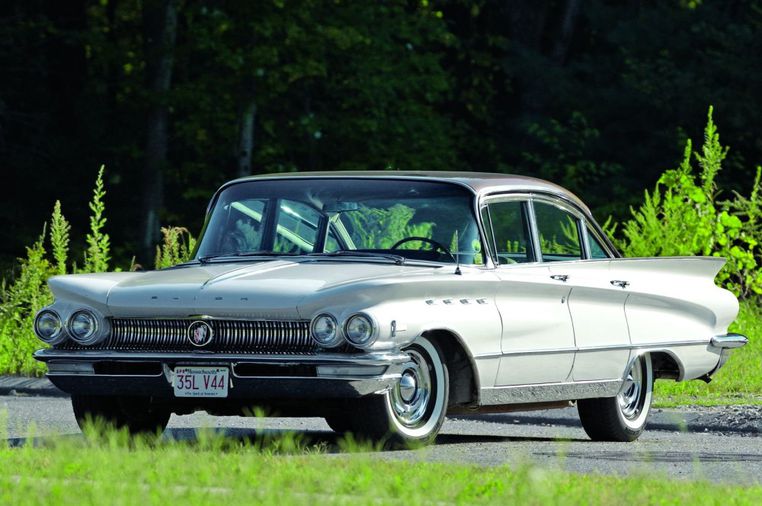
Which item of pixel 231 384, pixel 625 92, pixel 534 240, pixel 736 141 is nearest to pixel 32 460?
pixel 231 384

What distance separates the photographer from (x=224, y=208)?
438 inches

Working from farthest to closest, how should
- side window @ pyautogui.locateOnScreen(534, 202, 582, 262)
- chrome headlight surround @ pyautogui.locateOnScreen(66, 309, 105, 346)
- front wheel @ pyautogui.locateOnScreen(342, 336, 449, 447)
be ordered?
side window @ pyautogui.locateOnScreen(534, 202, 582, 262), chrome headlight surround @ pyautogui.locateOnScreen(66, 309, 105, 346), front wheel @ pyautogui.locateOnScreen(342, 336, 449, 447)

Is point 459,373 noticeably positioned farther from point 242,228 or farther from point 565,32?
point 565,32

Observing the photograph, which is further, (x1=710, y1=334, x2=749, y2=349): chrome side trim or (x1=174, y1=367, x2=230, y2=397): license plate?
(x1=710, y1=334, x2=749, y2=349): chrome side trim

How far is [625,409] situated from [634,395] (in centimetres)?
15

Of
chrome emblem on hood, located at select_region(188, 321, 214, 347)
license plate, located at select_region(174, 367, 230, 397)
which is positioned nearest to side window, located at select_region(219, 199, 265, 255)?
chrome emblem on hood, located at select_region(188, 321, 214, 347)

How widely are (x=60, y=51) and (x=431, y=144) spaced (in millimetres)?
9325

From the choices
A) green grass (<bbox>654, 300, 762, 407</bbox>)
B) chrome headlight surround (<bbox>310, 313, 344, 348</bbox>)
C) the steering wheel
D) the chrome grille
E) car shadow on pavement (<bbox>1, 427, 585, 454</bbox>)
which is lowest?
car shadow on pavement (<bbox>1, 427, 585, 454</bbox>)

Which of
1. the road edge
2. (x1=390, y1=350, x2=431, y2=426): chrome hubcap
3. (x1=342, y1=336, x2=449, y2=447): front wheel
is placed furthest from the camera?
the road edge

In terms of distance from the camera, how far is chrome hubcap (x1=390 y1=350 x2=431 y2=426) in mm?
9594

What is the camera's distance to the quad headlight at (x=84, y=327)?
9.77 meters

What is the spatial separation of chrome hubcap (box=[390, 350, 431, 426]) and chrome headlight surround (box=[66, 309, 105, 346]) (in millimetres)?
Answer: 1692

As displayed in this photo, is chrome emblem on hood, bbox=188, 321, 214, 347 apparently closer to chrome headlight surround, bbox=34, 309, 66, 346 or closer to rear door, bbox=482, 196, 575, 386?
chrome headlight surround, bbox=34, 309, 66, 346

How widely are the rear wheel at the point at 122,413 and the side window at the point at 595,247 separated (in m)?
3.19
